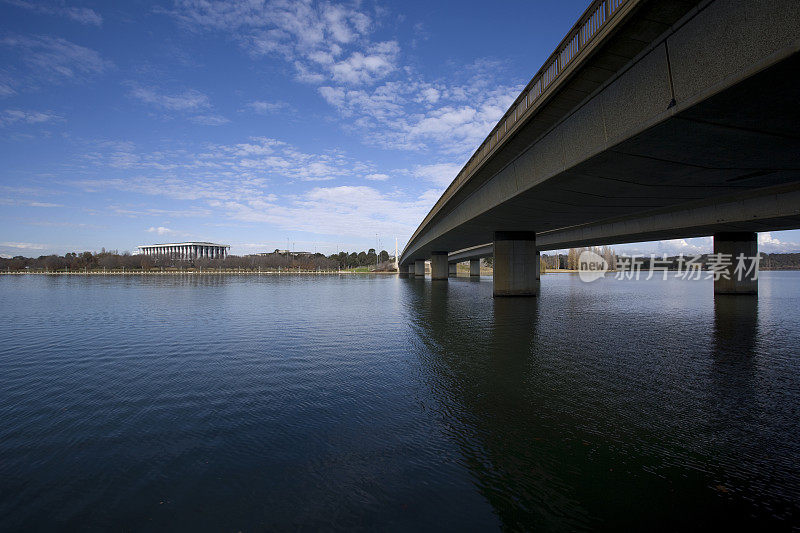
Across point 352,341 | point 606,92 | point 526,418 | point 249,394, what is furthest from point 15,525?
point 606,92

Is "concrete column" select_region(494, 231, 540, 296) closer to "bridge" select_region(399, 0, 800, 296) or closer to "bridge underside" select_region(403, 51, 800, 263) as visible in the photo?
"bridge underside" select_region(403, 51, 800, 263)

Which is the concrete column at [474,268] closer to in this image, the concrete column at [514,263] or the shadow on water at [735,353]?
the concrete column at [514,263]

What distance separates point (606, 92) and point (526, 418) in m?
9.66

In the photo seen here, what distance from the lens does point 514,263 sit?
116 feet

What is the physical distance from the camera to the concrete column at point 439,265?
78.9 meters

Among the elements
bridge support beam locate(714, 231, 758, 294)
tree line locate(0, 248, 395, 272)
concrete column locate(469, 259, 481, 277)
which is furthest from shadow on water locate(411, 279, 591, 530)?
tree line locate(0, 248, 395, 272)

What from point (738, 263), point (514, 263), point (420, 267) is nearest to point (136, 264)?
point (420, 267)

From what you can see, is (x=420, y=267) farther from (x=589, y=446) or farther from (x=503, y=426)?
(x=589, y=446)

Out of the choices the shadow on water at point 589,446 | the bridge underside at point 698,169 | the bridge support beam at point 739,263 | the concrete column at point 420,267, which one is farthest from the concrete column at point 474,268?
the shadow on water at point 589,446

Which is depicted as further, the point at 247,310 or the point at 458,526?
the point at 247,310

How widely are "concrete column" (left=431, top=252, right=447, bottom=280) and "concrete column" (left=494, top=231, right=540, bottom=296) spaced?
4296 centimetres

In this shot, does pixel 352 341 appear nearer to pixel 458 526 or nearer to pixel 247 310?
pixel 458 526

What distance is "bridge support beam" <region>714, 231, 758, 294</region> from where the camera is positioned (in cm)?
3478

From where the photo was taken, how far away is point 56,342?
15.2 metres
